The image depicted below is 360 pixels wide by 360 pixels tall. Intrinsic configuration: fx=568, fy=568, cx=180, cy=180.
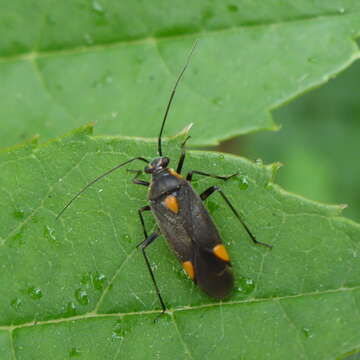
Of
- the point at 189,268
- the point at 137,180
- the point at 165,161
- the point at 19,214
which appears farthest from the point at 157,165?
the point at 19,214

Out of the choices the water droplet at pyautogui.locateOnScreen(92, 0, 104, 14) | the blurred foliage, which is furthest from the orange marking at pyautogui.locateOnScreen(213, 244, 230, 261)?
the blurred foliage

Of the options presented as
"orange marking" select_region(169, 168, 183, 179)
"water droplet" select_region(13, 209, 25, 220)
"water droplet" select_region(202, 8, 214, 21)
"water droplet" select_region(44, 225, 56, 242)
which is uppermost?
"water droplet" select_region(202, 8, 214, 21)

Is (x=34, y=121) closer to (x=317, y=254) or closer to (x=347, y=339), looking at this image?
(x=317, y=254)

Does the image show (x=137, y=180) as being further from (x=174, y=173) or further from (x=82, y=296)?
(x=82, y=296)

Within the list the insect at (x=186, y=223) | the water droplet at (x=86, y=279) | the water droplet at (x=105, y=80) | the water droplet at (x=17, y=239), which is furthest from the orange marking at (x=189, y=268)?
the water droplet at (x=105, y=80)

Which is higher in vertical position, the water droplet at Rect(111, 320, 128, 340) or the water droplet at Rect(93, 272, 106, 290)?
the water droplet at Rect(93, 272, 106, 290)

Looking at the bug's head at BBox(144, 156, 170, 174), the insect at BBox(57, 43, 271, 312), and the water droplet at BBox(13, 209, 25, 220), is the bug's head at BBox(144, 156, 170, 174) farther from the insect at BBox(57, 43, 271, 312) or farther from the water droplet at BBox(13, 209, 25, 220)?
the water droplet at BBox(13, 209, 25, 220)
